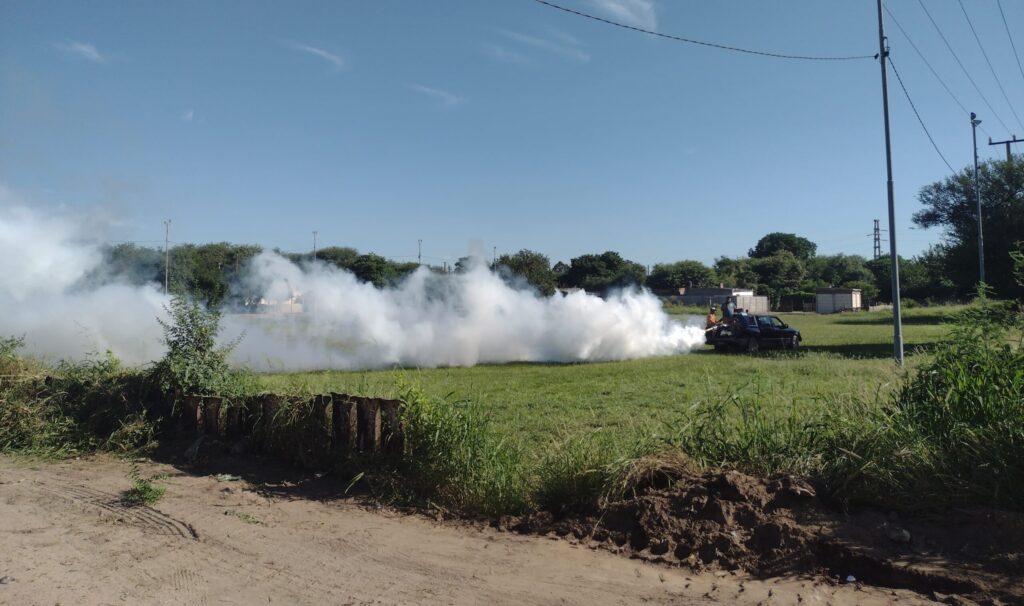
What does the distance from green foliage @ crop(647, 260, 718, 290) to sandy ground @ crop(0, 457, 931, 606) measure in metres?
86.2

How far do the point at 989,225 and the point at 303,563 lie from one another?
157 ft

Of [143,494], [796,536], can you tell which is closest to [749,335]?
[796,536]

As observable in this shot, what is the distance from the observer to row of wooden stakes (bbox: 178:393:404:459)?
6.92 metres

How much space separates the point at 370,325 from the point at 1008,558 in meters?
21.9

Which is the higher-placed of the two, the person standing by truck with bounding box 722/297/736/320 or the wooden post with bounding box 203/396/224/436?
the person standing by truck with bounding box 722/297/736/320

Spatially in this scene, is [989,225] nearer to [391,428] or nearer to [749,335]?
[749,335]

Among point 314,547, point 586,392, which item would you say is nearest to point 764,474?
point 314,547

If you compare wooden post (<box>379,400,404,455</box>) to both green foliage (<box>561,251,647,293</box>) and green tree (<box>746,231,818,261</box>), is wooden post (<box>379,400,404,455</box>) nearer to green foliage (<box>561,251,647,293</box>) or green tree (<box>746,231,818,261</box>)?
green foliage (<box>561,251,647,293</box>)

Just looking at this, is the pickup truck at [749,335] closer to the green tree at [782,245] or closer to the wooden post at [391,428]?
the wooden post at [391,428]

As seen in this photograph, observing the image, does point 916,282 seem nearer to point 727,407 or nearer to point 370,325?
point 370,325

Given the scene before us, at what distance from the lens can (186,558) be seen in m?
5.27

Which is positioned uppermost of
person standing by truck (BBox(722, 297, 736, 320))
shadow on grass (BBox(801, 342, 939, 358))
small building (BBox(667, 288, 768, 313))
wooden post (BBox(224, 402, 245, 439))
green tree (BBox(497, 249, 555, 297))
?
green tree (BBox(497, 249, 555, 297))

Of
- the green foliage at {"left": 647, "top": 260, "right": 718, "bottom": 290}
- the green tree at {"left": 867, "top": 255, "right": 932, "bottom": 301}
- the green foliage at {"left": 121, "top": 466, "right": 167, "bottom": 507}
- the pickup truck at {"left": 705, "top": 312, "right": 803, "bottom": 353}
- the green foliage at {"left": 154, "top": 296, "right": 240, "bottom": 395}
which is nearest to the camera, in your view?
the green foliage at {"left": 121, "top": 466, "right": 167, "bottom": 507}

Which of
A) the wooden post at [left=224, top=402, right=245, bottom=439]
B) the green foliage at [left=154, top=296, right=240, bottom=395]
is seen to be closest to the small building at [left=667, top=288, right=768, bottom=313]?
the green foliage at [left=154, top=296, right=240, bottom=395]
